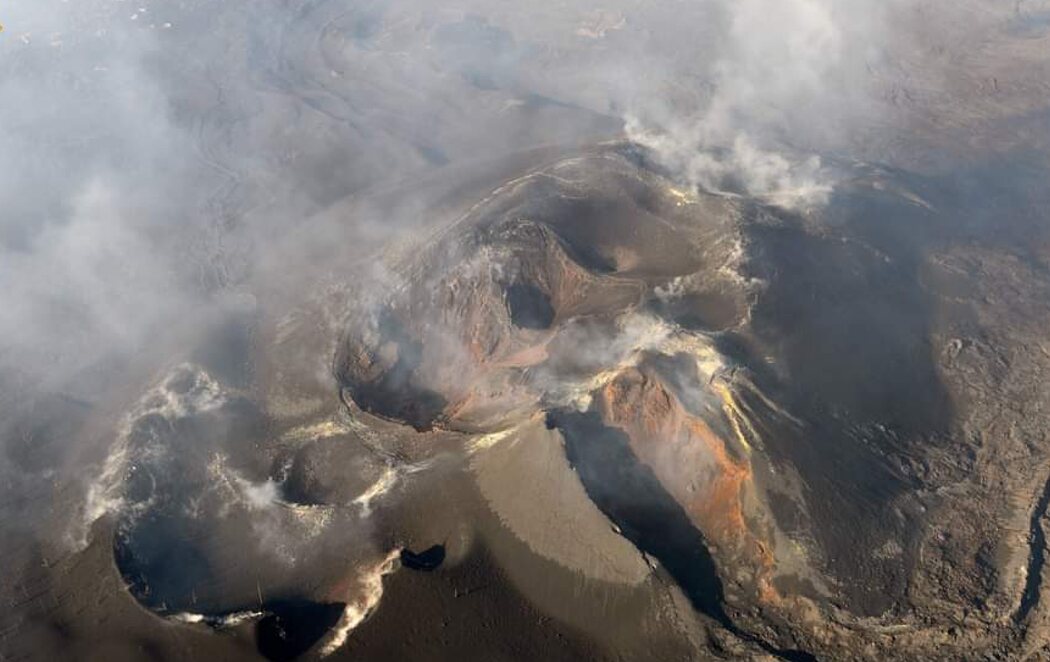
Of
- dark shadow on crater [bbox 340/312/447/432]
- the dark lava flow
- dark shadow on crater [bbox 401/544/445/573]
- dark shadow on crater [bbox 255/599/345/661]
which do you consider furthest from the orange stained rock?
dark shadow on crater [bbox 255/599/345/661]

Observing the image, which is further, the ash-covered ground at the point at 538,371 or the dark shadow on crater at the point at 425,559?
Answer: the dark shadow on crater at the point at 425,559

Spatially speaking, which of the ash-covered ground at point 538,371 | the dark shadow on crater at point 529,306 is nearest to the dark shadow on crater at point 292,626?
the ash-covered ground at point 538,371

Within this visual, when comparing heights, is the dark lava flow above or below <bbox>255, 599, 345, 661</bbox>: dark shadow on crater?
above

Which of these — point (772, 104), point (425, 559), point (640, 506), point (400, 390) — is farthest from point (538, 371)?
point (772, 104)

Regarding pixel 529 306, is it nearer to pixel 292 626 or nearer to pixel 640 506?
pixel 640 506

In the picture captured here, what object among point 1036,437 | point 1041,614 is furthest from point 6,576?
point 1036,437

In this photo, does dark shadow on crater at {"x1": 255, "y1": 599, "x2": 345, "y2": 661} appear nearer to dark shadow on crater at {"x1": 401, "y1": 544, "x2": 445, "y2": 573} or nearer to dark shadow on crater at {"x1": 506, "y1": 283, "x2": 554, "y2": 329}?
dark shadow on crater at {"x1": 401, "y1": 544, "x2": 445, "y2": 573}

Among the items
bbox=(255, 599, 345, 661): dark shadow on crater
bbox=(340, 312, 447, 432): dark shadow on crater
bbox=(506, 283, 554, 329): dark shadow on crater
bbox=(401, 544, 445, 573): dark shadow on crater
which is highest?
bbox=(506, 283, 554, 329): dark shadow on crater

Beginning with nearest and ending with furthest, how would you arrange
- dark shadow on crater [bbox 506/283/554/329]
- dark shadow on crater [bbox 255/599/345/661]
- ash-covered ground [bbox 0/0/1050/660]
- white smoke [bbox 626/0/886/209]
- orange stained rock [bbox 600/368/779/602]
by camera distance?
dark shadow on crater [bbox 255/599/345/661]
ash-covered ground [bbox 0/0/1050/660]
orange stained rock [bbox 600/368/779/602]
dark shadow on crater [bbox 506/283/554/329]
white smoke [bbox 626/0/886/209]

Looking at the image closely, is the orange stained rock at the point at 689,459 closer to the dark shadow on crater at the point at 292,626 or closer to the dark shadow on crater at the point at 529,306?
the dark shadow on crater at the point at 529,306
